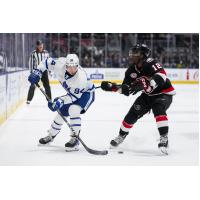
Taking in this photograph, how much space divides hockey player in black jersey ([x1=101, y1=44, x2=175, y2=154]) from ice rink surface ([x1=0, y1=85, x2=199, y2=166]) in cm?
21

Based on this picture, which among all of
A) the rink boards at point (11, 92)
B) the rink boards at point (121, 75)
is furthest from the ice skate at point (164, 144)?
the rink boards at point (121, 75)

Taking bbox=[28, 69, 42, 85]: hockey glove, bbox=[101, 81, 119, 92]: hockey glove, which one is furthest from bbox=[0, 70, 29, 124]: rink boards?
bbox=[101, 81, 119, 92]: hockey glove

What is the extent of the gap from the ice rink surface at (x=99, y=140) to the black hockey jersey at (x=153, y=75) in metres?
0.44

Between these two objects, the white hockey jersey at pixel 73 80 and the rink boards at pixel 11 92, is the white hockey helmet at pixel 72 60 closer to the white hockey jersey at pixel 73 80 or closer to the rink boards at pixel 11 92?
the white hockey jersey at pixel 73 80

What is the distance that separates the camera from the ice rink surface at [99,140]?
2615 mm

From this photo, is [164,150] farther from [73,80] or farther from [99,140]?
[73,80]

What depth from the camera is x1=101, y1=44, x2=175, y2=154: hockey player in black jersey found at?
2.58 m

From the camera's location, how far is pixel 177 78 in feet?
29.7

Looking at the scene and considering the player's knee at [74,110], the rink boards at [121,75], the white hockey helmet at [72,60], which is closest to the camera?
the white hockey helmet at [72,60]

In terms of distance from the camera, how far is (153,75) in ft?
8.48

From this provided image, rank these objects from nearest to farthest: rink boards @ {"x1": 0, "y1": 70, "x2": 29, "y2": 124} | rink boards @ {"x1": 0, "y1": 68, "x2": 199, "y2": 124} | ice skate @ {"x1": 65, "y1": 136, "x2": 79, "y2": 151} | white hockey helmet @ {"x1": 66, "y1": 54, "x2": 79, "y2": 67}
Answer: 1. white hockey helmet @ {"x1": 66, "y1": 54, "x2": 79, "y2": 67}
2. ice skate @ {"x1": 65, "y1": 136, "x2": 79, "y2": 151}
3. rink boards @ {"x1": 0, "y1": 70, "x2": 29, "y2": 124}
4. rink boards @ {"x1": 0, "y1": 68, "x2": 199, "y2": 124}

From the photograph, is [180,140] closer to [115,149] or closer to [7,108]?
[115,149]

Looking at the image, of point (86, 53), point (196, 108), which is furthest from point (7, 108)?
point (86, 53)

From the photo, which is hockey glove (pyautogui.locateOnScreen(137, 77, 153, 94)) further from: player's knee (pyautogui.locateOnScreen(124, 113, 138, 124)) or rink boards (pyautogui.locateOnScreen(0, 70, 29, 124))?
rink boards (pyautogui.locateOnScreen(0, 70, 29, 124))
